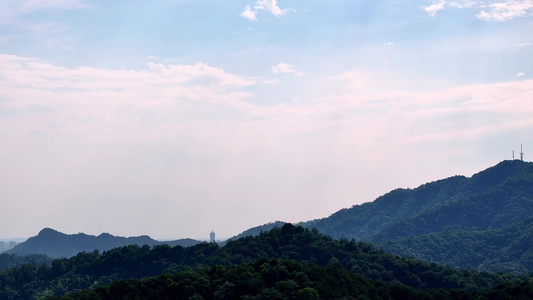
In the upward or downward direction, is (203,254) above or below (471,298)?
above

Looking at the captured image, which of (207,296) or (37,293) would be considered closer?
(207,296)

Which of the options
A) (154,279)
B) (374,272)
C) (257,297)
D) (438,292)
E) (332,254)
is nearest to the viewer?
(257,297)

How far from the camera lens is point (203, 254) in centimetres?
15388

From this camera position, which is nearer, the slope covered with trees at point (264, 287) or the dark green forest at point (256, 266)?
the slope covered with trees at point (264, 287)

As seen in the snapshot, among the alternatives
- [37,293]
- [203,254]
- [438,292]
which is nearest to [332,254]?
[203,254]

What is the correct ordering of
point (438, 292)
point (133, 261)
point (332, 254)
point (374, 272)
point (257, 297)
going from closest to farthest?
point (257, 297) → point (438, 292) → point (374, 272) → point (332, 254) → point (133, 261)

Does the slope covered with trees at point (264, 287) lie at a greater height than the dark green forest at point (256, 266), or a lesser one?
lesser

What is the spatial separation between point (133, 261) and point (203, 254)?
20.2 m

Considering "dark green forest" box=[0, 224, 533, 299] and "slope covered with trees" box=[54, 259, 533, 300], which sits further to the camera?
"dark green forest" box=[0, 224, 533, 299]

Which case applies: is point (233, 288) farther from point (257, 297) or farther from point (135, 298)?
point (135, 298)

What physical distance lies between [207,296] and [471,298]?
1508 inches

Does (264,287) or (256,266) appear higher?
(256,266)

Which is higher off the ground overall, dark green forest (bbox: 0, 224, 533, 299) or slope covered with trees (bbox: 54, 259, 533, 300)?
dark green forest (bbox: 0, 224, 533, 299)

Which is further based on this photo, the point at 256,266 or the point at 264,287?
the point at 256,266
